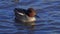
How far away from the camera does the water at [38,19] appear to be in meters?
13.0

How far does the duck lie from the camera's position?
571 inches

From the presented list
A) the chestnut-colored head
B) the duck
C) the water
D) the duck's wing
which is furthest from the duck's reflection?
the chestnut-colored head

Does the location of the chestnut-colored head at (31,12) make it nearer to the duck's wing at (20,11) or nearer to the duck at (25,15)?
the duck at (25,15)

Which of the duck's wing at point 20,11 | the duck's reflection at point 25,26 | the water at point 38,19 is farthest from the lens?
the duck's wing at point 20,11

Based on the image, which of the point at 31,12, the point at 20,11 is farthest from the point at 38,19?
the point at 20,11

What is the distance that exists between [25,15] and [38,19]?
26.8 inches

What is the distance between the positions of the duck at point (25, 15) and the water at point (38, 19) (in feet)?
0.89

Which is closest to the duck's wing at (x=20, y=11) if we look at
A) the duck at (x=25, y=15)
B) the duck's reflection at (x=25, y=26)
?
the duck at (x=25, y=15)

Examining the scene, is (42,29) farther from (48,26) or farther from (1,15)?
(1,15)

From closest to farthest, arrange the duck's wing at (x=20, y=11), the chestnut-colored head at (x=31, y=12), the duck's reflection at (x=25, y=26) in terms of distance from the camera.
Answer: the duck's reflection at (x=25, y=26) → the duck's wing at (x=20, y=11) → the chestnut-colored head at (x=31, y=12)

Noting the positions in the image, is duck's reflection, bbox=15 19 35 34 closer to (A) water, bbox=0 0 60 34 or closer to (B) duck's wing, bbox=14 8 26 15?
(A) water, bbox=0 0 60 34

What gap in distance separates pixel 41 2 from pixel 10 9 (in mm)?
2002

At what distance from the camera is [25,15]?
14.6 metres

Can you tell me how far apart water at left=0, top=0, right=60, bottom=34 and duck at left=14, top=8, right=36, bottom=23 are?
27 centimetres
